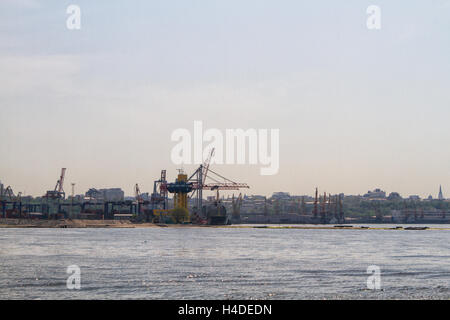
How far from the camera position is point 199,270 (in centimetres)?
5862

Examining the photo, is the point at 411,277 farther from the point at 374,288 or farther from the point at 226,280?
the point at 226,280

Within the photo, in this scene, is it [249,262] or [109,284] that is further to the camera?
[249,262]

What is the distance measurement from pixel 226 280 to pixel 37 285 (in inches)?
594
